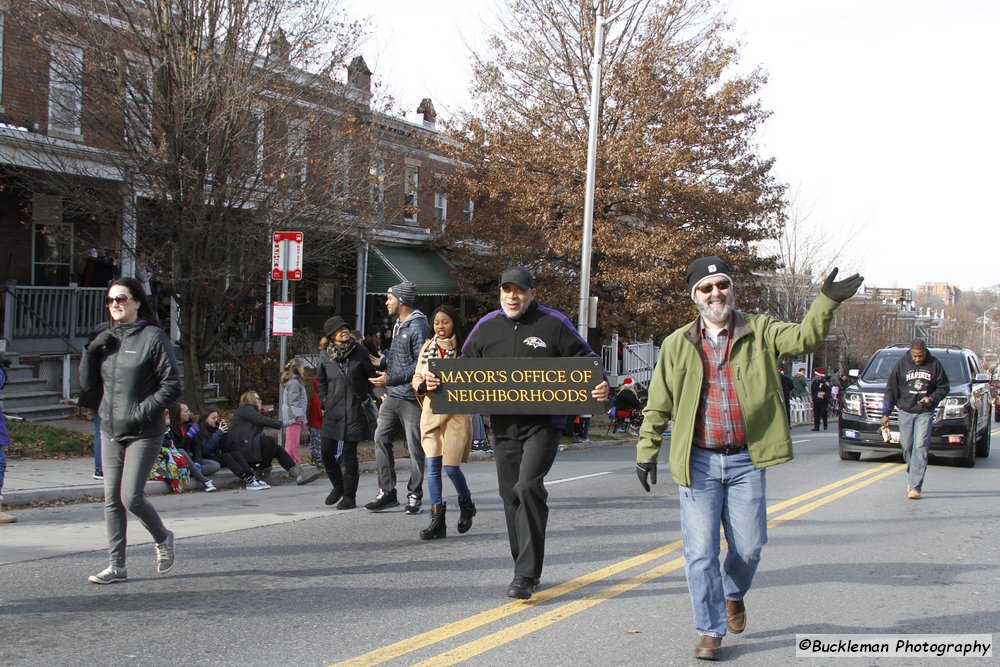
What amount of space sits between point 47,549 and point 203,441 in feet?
12.9

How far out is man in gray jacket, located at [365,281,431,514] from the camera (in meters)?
8.39

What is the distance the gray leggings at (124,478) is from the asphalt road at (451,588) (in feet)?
1.39

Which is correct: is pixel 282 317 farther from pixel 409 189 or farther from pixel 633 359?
pixel 633 359

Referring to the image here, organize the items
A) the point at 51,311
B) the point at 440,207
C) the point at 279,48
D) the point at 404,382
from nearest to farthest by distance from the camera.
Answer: the point at 404,382, the point at 279,48, the point at 51,311, the point at 440,207

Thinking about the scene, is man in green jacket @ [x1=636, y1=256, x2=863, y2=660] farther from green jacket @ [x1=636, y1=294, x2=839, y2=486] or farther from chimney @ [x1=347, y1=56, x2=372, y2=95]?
chimney @ [x1=347, y1=56, x2=372, y2=95]

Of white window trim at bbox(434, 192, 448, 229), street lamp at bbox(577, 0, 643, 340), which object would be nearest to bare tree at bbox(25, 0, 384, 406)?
street lamp at bbox(577, 0, 643, 340)

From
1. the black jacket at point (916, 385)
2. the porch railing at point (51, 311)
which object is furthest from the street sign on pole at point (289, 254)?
the black jacket at point (916, 385)

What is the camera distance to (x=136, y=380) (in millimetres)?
5984

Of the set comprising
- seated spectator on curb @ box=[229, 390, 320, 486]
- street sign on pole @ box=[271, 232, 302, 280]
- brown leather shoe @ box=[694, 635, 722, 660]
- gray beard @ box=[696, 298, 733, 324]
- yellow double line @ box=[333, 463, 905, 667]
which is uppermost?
street sign on pole @ box=[271, 232, 302, 280]

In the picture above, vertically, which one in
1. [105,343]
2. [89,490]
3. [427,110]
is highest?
[427,110]

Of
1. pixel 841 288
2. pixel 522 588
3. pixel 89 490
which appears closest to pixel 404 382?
pixel 522 588

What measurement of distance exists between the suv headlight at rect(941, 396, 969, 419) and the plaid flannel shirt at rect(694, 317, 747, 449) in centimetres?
1146

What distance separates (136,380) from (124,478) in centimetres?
62

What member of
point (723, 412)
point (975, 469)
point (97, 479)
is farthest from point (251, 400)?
point (975, 469)
